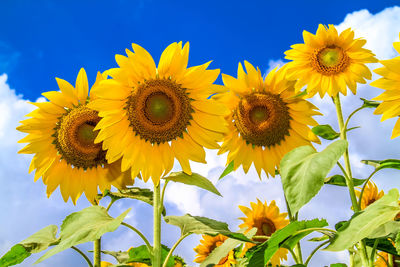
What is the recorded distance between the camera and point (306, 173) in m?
2.03

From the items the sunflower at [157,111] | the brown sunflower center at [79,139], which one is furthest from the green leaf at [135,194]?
the brown sunflower center at [79,139]

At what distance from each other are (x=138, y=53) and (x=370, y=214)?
1537 millimetres

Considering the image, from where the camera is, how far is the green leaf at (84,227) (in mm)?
2016

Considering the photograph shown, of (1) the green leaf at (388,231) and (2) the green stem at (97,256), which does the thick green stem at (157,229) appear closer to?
(2) the green stem at (97,256)

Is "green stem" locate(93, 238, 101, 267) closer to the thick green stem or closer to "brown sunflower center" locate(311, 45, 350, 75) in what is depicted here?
the thick green stem

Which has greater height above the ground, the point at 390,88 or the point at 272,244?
the point at 390,88

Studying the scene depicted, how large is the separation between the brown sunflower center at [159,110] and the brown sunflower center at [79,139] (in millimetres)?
410

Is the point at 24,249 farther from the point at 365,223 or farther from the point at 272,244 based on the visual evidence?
the point at 365,223

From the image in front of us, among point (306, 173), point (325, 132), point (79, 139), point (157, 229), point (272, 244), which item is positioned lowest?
point (272, 244)

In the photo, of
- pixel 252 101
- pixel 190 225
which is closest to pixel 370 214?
pixel 190 225

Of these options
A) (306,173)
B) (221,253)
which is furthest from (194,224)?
(306,173)

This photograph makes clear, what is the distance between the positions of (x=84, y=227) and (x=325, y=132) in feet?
6.33

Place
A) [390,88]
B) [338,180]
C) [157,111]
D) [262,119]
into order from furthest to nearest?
[262,119]
[338,180]
[157,111]
[390,88]

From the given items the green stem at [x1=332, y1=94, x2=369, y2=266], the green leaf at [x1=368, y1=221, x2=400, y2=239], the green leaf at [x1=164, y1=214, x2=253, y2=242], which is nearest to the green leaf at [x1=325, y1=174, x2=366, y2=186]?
the green stem at [x1=332, y1=94, x2=369, y2=266]
